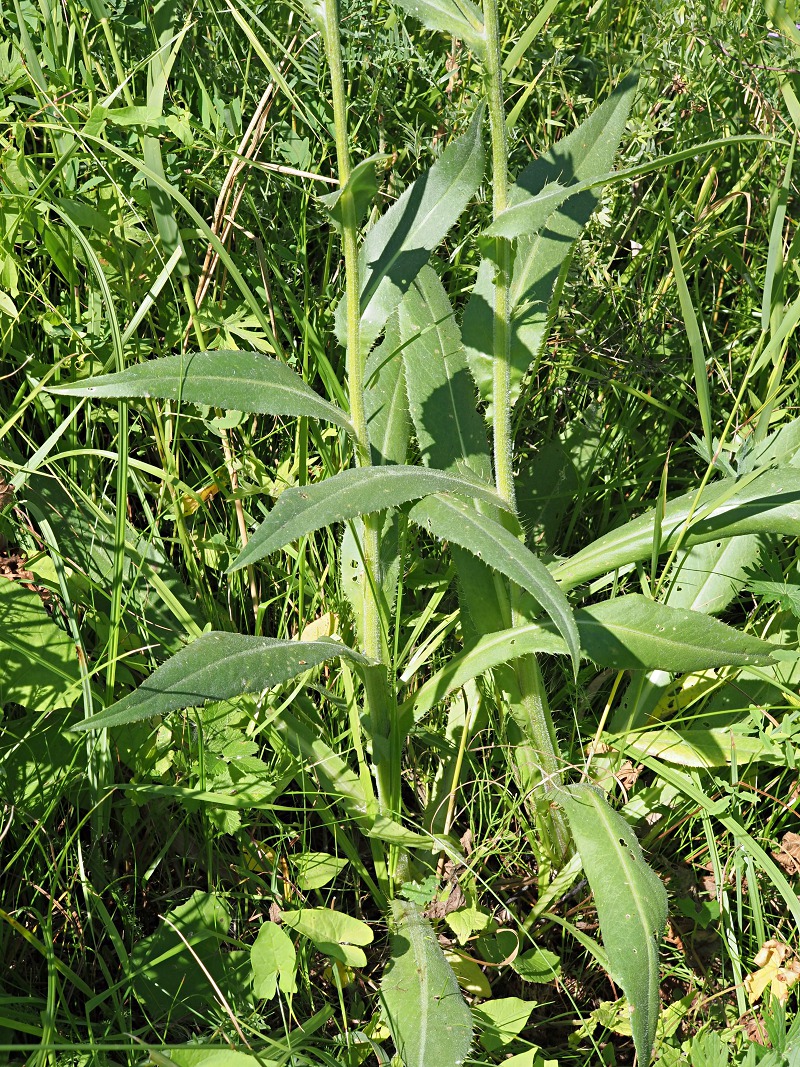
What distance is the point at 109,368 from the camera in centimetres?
199

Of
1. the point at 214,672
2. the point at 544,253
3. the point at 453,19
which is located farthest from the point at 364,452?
the point at 453,19

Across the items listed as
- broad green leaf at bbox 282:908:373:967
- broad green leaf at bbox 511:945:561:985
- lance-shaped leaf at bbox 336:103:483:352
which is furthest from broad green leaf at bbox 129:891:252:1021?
lance-shaped leaf at bbox 336:103:483:352

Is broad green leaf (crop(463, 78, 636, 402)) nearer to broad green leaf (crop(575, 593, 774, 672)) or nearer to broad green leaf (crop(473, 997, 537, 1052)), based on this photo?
broad green leaf (crop(575, 593, 774, 672))

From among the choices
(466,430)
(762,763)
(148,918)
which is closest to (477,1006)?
(148,918)

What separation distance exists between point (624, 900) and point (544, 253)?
116 centimetres

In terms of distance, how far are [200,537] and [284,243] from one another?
0.75 m

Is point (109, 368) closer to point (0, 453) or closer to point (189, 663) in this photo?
point (0, 453)

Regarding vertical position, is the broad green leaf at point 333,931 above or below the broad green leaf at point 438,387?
below

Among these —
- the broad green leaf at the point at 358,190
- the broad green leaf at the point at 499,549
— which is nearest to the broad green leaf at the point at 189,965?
the broad green leaf at the point at 499,549

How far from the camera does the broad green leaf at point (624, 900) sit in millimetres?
1399

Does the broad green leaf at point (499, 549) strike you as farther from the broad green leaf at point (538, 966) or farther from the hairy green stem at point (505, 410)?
the broad green leaf at point (538, 966)

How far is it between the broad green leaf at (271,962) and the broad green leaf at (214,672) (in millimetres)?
406

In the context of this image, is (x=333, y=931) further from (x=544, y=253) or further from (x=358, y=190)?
(x=544, y=253)

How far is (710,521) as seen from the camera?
5.67ft
